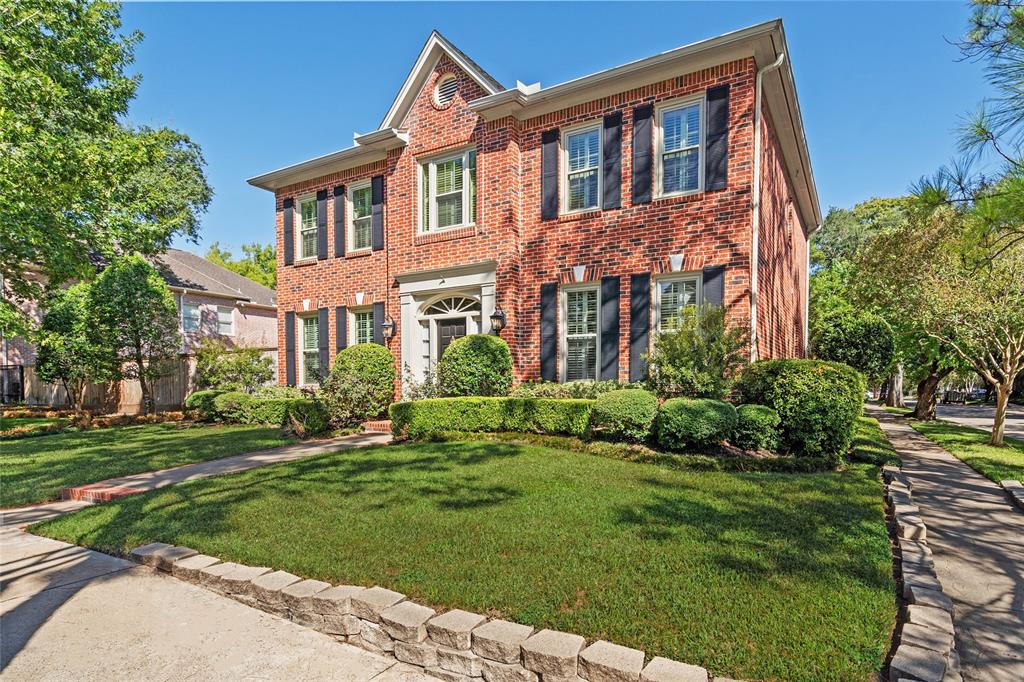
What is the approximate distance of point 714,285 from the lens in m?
8.52

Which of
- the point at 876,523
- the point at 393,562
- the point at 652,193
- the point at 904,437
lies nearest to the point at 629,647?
the point at 393,562

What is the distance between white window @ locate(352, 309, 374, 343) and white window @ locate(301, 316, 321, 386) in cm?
145

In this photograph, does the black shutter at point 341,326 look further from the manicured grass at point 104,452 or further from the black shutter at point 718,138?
the black shutter at point 718,138

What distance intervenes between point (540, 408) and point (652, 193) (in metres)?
4.41

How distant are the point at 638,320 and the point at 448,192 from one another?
5.23m

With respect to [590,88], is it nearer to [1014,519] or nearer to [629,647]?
[1014,519]

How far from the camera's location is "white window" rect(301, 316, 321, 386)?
542 inches

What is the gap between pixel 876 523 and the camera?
4168 mm

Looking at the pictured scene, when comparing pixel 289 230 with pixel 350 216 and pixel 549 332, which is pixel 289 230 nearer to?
pixel 350 216

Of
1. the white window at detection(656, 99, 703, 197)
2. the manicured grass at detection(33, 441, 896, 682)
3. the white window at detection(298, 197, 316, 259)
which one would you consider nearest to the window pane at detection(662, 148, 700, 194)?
the white window at detection(656, 99, 703, 197)

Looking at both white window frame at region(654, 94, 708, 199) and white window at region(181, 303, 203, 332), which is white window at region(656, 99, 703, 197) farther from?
white window at region(181, 303, 203, 332)

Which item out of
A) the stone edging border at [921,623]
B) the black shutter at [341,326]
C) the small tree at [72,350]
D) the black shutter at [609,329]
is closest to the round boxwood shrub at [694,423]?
the black shutter at [609,329]

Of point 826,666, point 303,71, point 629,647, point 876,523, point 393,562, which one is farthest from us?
point 303,71

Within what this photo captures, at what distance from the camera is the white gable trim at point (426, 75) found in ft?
35.2
